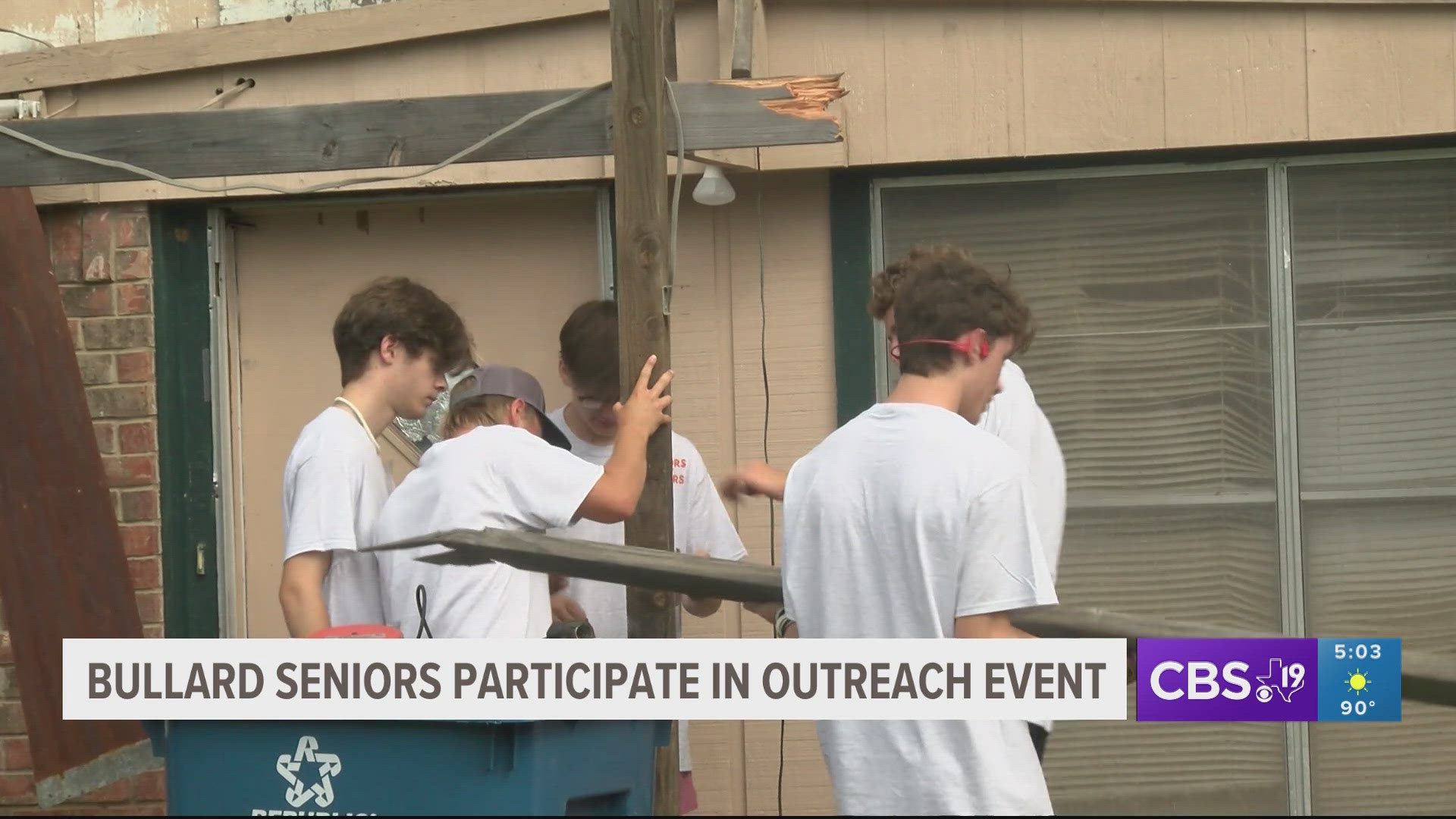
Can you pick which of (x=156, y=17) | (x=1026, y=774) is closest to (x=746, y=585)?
(x=1026, y=774)

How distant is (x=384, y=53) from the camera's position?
535 cm

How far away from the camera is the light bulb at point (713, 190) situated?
4980 millimetres

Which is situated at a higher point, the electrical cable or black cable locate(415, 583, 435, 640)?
the electrical cable

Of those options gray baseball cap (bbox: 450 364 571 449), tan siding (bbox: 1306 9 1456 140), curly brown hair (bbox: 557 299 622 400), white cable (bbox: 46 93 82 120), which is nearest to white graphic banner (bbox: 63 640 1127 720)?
gray baseball cap (bbox: 450 364 571 449)

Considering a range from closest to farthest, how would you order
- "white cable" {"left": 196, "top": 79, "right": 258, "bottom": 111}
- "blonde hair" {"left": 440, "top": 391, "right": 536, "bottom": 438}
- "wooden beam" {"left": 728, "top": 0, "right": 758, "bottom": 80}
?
"blonde hair" {"left": 440, "top": 391, "right": 536, "bottom": 438} → "wooden beam" {"left": 728, "top": 0, "right": 758, "bottom": 80} → "white cable" {"left": 196, "top": 79, "right": 258, "bottom": 111}

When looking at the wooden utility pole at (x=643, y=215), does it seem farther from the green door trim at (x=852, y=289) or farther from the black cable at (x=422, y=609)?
the green door trim at (x=852, y=289)

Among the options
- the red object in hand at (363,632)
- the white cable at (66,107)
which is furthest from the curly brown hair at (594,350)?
the white cable at (66,107)

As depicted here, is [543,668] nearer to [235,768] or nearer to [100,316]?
[235,768]

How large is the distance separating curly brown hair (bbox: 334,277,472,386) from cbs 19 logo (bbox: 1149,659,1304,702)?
175cm

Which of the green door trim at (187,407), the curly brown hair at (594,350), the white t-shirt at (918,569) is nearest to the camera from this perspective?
the white t-shirt at (918,569)

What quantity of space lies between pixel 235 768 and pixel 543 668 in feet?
2.08

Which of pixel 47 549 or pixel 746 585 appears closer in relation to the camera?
pixel 746 585

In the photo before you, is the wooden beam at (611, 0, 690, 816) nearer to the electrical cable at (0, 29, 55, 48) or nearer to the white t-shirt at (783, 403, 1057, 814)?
the white t-shirt at (783, 403, 1057, 814)

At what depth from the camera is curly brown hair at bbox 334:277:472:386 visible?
12.3 ft
